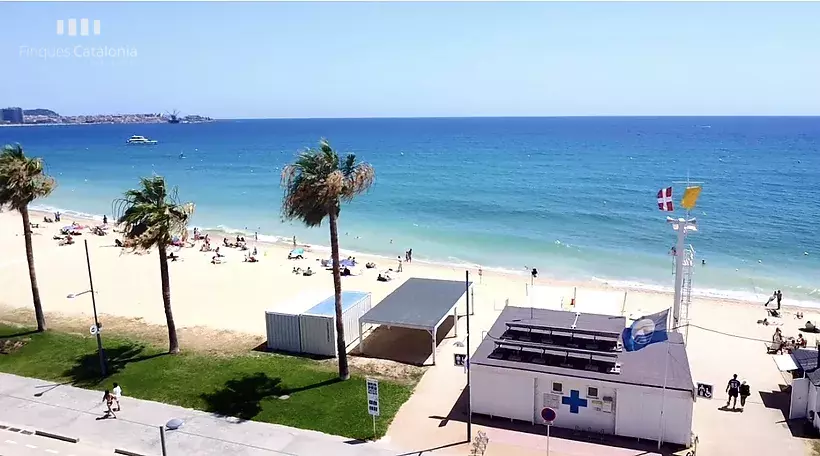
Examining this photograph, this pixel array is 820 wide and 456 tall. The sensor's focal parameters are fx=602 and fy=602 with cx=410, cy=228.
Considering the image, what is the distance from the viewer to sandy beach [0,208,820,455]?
58.1ft

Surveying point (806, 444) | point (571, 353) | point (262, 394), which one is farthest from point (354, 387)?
point (806, 444)

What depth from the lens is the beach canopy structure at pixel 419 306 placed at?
22328 mm

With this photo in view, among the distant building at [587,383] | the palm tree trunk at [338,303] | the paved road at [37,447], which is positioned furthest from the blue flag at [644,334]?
the paved road at [37,447]

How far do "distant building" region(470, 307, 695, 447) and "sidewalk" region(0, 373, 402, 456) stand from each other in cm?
380

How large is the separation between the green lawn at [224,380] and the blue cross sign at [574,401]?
16.9ft

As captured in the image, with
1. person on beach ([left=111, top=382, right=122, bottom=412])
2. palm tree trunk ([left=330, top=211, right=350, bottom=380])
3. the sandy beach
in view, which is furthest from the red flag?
person on beach ([left=111, top=382, right=122, bottom=412])

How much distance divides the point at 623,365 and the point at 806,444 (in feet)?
16.8

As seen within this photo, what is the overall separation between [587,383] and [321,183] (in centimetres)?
982

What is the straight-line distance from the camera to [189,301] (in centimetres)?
3119

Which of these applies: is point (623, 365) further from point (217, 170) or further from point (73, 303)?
point (217, 170)

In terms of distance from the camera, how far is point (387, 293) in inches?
1310

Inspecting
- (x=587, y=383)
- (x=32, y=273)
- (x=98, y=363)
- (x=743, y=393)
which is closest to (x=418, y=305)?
(x=587, y=383)

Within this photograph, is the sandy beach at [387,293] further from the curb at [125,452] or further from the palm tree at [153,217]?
the curb at [125,452]

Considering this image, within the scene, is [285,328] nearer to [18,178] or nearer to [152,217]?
[152,217]
